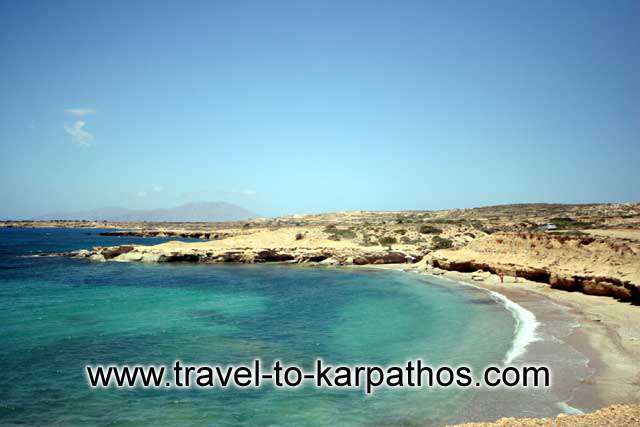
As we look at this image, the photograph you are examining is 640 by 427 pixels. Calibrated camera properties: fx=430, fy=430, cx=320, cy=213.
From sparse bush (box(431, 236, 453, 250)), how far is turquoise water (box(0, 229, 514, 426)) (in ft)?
53.0

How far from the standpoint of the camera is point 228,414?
1034 centimetres

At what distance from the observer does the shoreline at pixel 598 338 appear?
10.7 metres

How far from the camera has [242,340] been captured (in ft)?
54.9

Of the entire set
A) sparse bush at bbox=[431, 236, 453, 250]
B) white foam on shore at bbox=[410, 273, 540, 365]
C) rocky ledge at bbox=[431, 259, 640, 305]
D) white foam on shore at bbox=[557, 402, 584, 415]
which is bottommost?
white foam on shore at bbox=[410, 273, 540, 365]

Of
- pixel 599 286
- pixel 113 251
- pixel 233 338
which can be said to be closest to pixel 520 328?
pixel 599 286

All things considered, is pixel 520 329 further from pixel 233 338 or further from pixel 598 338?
pixel 233 338

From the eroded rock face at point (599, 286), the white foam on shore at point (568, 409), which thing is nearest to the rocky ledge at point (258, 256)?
the eroded rock face at point (599, 286)

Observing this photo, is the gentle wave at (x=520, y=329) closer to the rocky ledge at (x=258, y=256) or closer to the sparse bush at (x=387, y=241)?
the rocky ledge at (x=258, y=256)

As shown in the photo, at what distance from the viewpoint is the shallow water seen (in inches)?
411

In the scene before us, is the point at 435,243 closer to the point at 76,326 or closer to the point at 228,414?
the point at 76,326

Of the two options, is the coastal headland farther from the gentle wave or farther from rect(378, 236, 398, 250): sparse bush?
the gentle wave

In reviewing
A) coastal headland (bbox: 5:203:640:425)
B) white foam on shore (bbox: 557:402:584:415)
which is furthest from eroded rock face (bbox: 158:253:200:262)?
white foam on shore (bbox: 557:402:584:415)

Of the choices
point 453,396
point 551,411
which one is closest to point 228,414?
point 453,396

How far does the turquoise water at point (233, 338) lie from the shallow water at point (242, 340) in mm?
52
